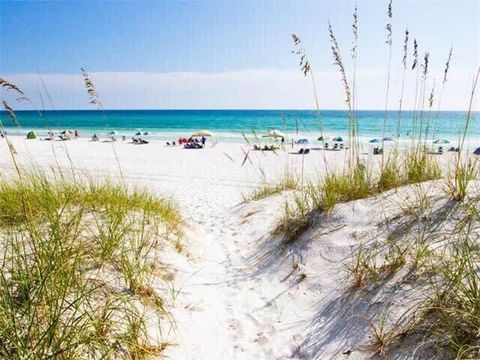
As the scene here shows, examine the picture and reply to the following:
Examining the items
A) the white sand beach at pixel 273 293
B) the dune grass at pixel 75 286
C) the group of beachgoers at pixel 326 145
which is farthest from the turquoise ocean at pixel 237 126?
the dune grass at pixel 75 286

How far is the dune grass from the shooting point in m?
1.90

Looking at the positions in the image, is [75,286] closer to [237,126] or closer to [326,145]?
[326,145]

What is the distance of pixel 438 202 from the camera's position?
3504 millimetres

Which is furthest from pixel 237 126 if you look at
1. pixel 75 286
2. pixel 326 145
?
pixel 75 286

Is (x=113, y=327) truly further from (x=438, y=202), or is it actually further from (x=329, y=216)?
(x=438, y=202)

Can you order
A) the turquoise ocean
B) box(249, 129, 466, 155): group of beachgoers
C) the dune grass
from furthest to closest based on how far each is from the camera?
1. the turquoise ocean
2. box(249, 129, 466, 155): group of beachgoers
3. the dune grass

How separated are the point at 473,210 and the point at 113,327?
286 centimetres

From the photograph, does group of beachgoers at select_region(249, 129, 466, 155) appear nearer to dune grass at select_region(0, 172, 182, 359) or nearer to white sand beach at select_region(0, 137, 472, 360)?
white sand beach at select_region(0, 137, 472, 360)

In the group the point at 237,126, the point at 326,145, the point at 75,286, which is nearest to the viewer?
the point at 75,286

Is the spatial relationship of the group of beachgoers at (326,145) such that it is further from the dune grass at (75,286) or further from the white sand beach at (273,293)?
the dune grass at (75,286)

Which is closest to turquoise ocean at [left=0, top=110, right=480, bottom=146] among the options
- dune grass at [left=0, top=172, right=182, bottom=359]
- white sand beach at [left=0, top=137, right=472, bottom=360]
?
white sand beach at [left=0, top=137, right=472, bottom=360]

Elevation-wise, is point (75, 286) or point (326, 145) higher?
point (75, 286)

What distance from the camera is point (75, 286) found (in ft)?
8.17

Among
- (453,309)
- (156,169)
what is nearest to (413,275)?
(453,309)
